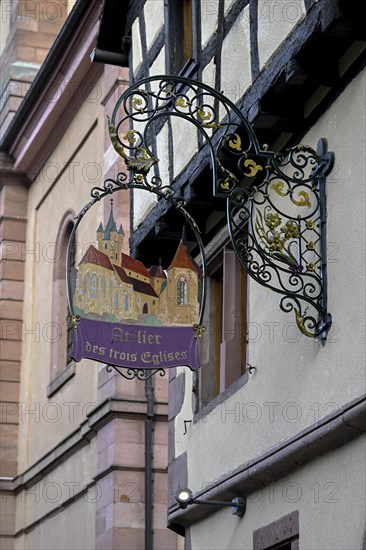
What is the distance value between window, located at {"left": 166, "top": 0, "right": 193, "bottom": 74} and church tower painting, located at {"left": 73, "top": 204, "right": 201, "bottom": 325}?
9.57ft

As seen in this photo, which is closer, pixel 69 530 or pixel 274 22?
pixel 274 22

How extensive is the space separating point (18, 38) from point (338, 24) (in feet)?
52.4

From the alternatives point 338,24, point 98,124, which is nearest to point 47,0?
point 98,124

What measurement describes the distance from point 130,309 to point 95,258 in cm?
44

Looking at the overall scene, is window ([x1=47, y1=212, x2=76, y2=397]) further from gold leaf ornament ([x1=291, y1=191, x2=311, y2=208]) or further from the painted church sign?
gold leaf ornament ([x1=291, y1=191, x2=311, y2=208])

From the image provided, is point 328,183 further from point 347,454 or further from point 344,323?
point 347,454

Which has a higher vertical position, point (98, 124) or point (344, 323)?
point (98, 124)

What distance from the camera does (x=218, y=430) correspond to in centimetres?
1148

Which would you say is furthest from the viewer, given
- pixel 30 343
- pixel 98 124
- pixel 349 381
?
pixel 30 343

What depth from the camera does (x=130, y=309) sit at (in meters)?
9.86

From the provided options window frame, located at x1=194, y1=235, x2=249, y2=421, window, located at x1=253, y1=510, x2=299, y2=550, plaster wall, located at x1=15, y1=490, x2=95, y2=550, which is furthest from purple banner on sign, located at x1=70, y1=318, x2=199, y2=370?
plaster wall, located at x1=15, y1=490, x2=95, y2=550

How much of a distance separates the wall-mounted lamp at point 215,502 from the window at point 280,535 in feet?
1.00

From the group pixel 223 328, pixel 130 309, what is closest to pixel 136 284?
pixel 130 309

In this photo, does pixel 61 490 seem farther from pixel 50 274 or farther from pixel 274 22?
pixel 274 22
